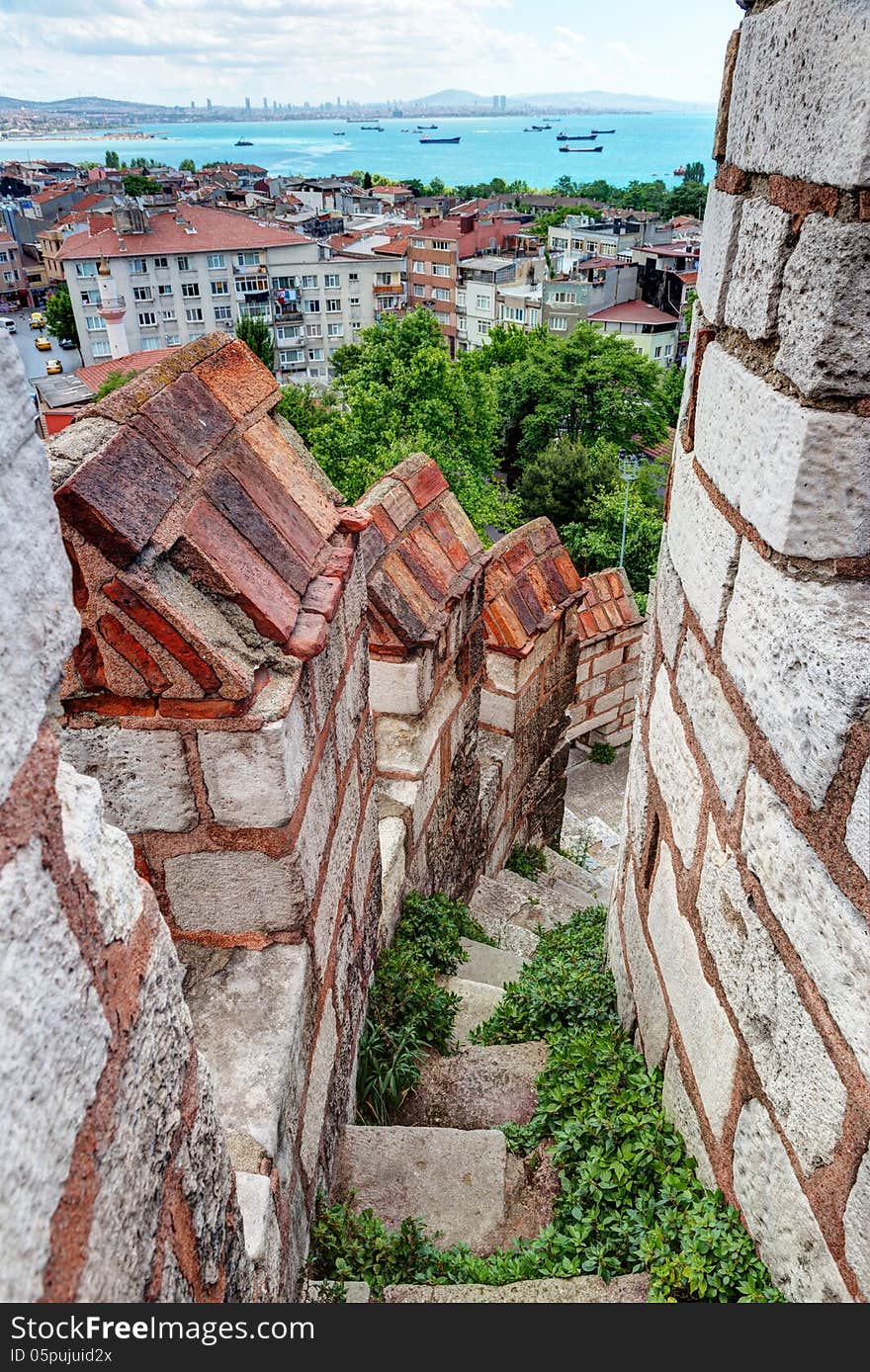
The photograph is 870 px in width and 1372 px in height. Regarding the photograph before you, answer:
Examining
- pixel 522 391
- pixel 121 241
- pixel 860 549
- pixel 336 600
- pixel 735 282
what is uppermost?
pixel 735 282

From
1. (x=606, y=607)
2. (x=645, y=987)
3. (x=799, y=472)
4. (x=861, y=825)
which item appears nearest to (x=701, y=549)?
(x=799, y=472)

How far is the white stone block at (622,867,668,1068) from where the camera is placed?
2680mm

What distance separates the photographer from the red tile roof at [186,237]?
43.7 meters

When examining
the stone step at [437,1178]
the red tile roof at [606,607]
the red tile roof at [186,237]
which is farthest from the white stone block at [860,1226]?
the red tile roof at [186,237]

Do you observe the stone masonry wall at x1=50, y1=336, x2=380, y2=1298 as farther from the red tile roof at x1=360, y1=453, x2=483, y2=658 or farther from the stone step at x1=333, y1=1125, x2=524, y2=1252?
the red tile roof at x1=360, y1=453, x2=483, y2=658

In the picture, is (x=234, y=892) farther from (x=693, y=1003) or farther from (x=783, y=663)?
(x=783, y=663)

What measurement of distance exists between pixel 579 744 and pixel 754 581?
969cm

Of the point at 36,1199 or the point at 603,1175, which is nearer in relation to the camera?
the point at 36,1199

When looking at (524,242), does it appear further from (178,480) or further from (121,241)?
(178,480)

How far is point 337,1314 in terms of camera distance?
1362mm

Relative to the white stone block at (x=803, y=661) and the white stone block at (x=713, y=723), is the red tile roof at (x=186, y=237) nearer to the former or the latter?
the white stone block at (x=713, y=723)

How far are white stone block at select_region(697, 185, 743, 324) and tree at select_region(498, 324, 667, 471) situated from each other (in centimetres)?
3020

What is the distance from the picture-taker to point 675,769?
8.24 ft

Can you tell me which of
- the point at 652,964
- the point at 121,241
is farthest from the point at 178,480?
the point at 121,241
